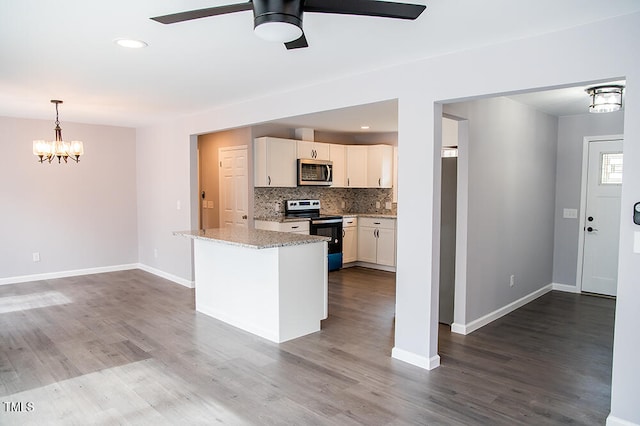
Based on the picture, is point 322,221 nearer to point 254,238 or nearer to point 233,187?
point 233,187

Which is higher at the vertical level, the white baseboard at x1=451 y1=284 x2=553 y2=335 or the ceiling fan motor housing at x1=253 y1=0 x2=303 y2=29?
the ceiling fan motor housing at x1=253 y1=0 x2=303 y2=29

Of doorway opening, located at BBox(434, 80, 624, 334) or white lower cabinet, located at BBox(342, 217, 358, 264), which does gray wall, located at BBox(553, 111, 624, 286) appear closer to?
doorway opening, located at BBox(434, 80, 624, 334)

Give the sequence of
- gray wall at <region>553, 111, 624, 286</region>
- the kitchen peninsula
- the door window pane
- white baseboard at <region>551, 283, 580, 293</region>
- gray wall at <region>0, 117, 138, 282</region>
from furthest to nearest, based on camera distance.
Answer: gray wall at <region>0, 117, 138, 282</region>
white baseboard at <region>551, 283, 580, 293</region>
gray wall at <region>553, 111, 624, 286</region>
the door window pane
the kitchen peninsula

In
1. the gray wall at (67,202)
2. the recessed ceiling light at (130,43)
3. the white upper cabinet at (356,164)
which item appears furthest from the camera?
the white upper cabinet at (356,164)

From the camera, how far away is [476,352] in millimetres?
3680

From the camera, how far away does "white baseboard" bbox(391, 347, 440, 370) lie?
10.9 feet

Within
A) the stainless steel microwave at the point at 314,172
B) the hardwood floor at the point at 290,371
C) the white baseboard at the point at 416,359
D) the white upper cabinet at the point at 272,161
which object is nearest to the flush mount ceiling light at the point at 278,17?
the hardwood floor at the point at 290,371

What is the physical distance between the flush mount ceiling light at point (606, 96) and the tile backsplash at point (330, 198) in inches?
145

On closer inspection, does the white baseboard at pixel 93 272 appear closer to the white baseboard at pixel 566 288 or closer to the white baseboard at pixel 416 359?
the white baseboard at pixel 416 359

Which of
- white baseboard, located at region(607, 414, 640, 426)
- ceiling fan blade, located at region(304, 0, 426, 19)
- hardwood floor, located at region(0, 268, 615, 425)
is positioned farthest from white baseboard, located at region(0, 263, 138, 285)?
white baseboard, located at region(607, 414, 640, 426)

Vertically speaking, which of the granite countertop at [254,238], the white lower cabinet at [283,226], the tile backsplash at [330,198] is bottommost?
the white lower cabinet at [283,226]

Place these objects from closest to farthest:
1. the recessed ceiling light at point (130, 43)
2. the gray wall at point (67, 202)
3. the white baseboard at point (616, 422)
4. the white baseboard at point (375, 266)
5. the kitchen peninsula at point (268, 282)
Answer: the white baseboard at point (616, 422)
the recessed ceiling light at point (130, 43)
the kitchen peninsula at point (268, 282)
the gray wall at point (67, 202)
the white baseboard at point (375, 266)

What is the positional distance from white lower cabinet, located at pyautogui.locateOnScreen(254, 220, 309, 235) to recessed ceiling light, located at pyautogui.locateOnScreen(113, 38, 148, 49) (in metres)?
3.58

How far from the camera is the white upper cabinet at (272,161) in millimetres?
6285
